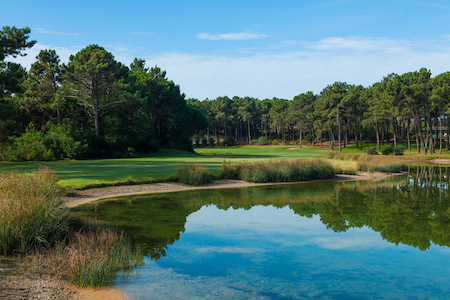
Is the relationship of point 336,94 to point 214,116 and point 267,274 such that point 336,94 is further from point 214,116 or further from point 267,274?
point 267,274

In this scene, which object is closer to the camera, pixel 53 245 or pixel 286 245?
pixel 53 245

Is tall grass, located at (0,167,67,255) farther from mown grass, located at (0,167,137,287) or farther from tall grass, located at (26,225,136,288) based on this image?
tall grass, located at (26,225,136,288)

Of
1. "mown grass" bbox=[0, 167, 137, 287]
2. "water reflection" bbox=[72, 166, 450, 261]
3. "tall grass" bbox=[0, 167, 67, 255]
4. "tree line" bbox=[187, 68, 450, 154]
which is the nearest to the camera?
"mown grass" bbox=[0, 167, 137, 287]

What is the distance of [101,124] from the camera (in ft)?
165

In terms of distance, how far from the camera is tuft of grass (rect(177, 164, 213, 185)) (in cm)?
2153

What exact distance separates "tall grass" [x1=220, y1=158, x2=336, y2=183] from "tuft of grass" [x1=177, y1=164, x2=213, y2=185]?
6.72 ft

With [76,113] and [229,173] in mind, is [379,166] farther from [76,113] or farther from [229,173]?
[76,113]

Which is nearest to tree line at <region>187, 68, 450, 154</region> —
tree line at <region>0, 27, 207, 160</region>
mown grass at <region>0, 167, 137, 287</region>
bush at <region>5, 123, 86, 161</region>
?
tree line at <region>0, 27, 207, 160</region>

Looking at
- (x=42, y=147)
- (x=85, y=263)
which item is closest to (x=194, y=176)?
(x=85, y=263)

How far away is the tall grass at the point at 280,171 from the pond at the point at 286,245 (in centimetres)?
570

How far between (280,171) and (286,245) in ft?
48.2

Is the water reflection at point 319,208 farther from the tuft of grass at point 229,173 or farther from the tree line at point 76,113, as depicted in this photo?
the tree line at point 76,113

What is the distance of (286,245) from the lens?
9.40 meters

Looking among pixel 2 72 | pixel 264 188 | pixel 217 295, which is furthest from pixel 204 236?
pixel 2 72
